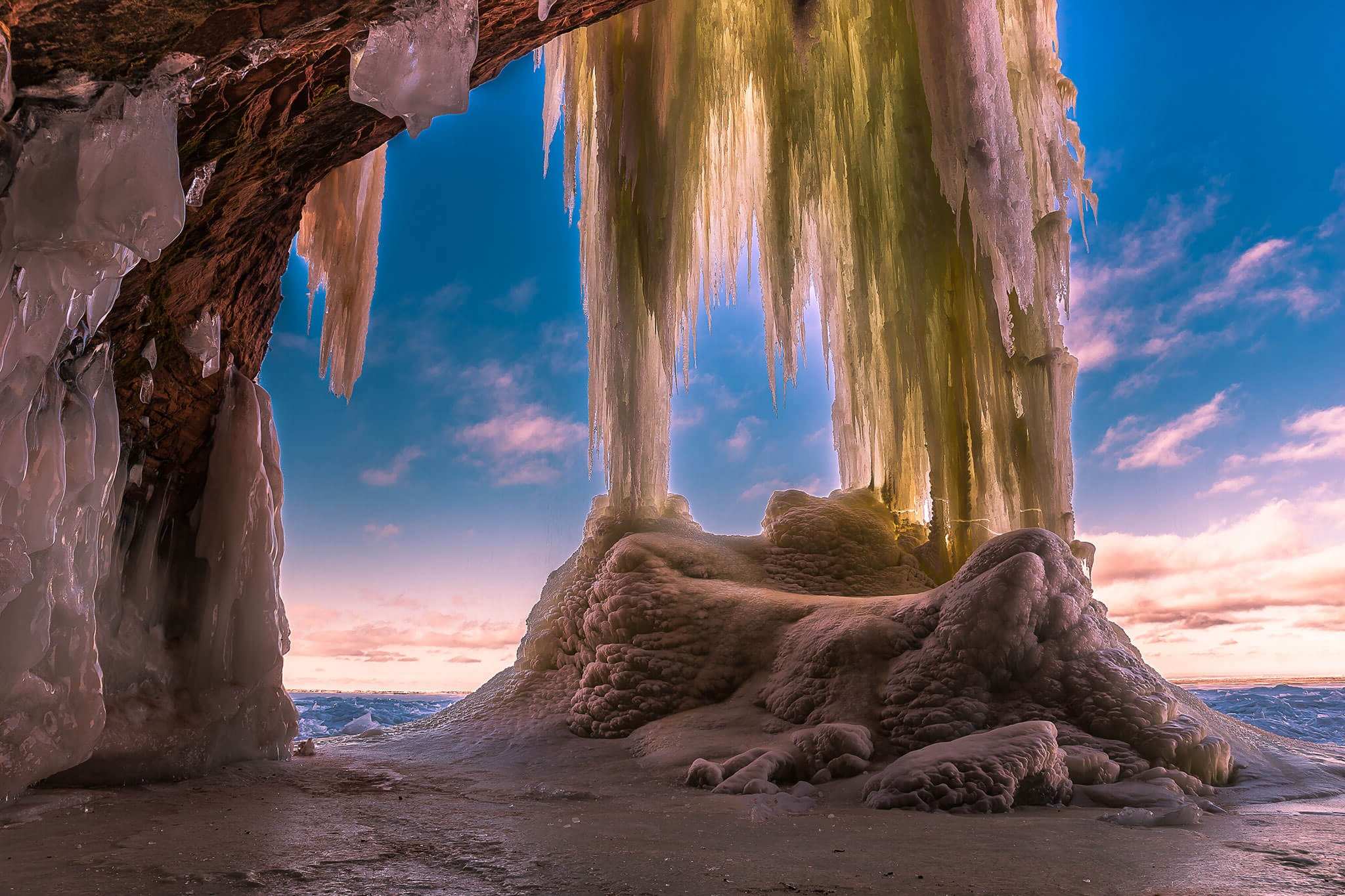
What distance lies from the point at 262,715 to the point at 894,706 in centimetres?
271

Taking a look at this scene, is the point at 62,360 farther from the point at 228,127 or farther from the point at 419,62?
the point at 419,62

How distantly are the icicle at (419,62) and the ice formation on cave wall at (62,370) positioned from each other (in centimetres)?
48

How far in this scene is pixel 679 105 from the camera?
5.20 metres

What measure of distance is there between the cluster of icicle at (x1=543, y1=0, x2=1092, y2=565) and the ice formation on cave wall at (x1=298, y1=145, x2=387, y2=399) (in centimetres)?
151

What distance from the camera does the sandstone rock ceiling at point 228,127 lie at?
183 cm

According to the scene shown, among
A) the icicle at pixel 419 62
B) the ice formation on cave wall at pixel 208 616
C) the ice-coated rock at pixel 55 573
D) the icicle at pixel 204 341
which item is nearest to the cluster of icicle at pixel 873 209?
the ice formation on cave wall at pixel 208 616

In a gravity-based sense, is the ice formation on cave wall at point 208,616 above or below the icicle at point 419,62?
below

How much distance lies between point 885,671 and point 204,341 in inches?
127

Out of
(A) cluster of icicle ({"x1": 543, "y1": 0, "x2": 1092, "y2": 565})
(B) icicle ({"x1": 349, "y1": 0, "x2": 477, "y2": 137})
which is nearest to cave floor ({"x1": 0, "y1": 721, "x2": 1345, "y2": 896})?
(B) icicle ({"x1": 349, "y1": 0, "x2": 477, "y2": 137})

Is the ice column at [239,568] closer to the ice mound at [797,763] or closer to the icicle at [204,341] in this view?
the icicle at [204,341]

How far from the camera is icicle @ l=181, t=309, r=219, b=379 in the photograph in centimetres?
317

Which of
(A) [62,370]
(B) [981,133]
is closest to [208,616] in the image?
(A) [62,370]

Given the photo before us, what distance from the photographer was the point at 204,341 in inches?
127

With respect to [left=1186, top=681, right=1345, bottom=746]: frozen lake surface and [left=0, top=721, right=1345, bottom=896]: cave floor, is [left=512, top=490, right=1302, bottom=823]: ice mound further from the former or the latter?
[left=1186, top=681, right=1345, bottom=746]: frozen lake surface
